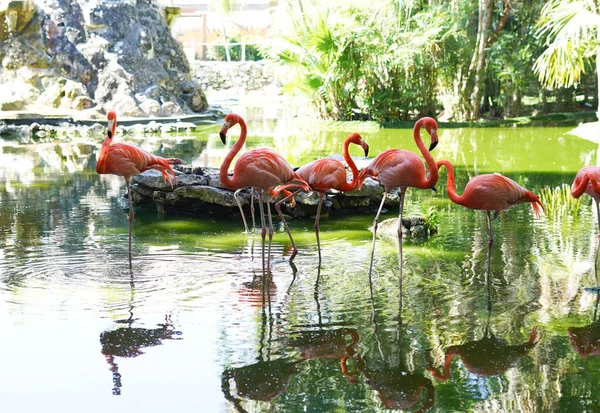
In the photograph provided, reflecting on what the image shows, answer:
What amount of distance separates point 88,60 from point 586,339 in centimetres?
1927

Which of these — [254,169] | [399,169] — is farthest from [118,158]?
[399,169]

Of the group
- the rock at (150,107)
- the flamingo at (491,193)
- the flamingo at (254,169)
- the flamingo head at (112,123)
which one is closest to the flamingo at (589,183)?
the flamingo at (491,193)

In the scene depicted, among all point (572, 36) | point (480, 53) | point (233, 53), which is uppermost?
point (233, 53)

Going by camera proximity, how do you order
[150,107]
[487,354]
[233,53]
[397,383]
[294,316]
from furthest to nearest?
[233,53] → [150,107] → [294,316] → [487,354] → [397,383]

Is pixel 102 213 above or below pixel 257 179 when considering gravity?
below

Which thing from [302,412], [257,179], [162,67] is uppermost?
[162,67]

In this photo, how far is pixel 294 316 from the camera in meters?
4.84

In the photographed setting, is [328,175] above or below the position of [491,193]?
above

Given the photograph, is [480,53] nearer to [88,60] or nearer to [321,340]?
[88,60]

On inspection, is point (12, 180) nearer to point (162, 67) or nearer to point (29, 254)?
point (29, 254)

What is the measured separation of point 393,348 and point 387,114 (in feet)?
54.1

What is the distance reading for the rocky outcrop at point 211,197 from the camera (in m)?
7.98

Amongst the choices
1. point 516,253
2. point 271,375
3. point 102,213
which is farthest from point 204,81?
point 271,375

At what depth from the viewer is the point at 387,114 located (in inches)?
800
